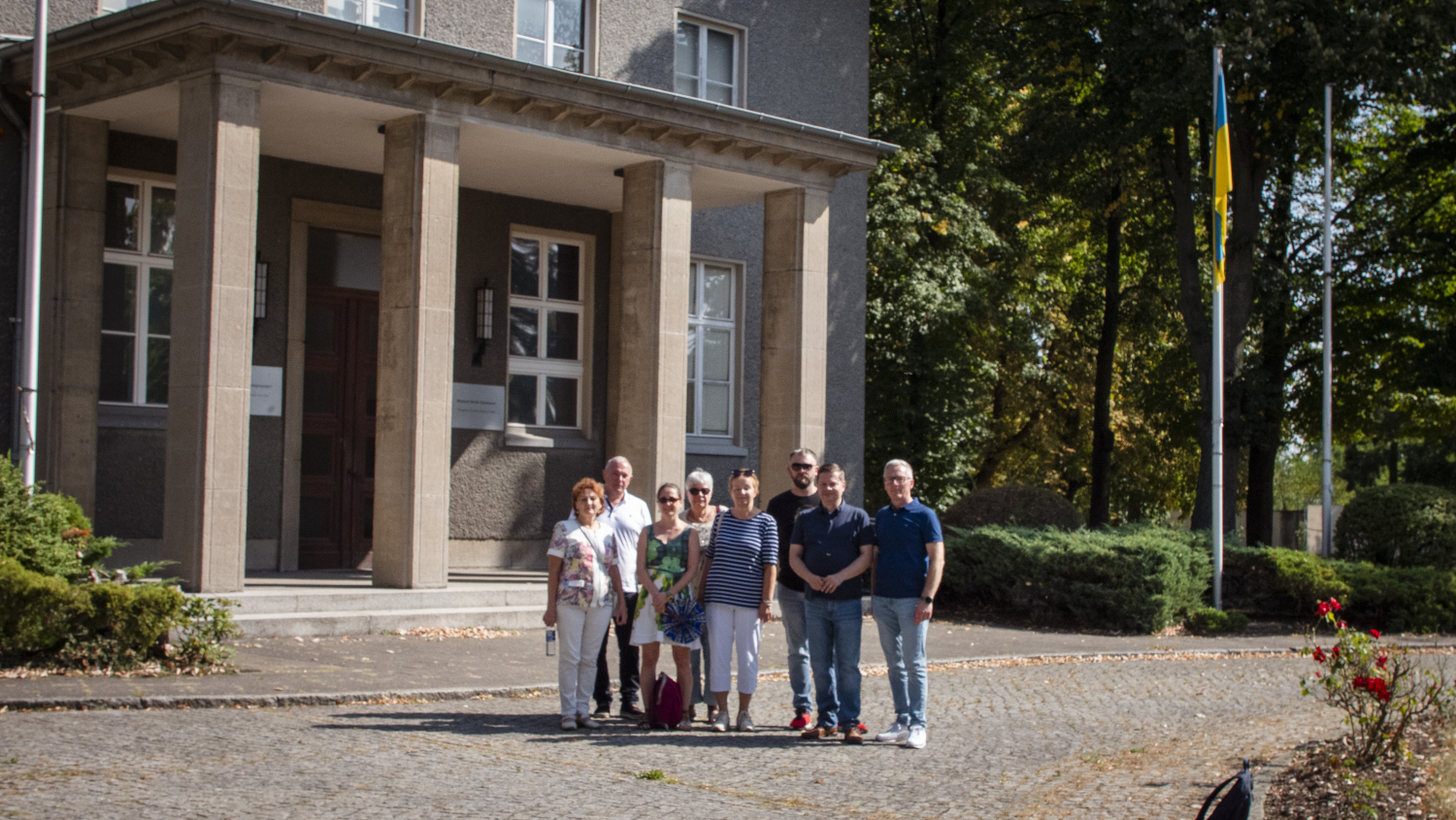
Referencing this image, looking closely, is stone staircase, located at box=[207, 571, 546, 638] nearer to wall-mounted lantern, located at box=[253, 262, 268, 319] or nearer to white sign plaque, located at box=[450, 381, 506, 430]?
wall-mounted lantern, located at box=[253, 262, 268, 319]

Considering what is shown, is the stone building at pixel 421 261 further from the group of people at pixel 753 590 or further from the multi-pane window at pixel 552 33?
the group of people at pixel 753 590

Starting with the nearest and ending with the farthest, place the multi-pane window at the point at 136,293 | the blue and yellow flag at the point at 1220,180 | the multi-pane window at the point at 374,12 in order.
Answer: the multi-pane window at the point at 136,293
the multi-pane window at the point at 374,12
the blue and yellow flag at the point at 1220,180

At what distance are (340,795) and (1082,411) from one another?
3258 centimetres

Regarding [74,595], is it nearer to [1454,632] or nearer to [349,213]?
[349,213]

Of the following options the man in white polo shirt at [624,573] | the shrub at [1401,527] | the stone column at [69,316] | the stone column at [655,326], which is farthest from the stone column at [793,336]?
the man in white polo shirt at [624,573]

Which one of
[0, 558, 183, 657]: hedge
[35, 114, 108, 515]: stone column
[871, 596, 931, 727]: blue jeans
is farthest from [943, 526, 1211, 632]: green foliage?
[0, 558, 183, 657]: hedge

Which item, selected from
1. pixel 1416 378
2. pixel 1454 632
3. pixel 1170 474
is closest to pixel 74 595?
pixel 1454 632

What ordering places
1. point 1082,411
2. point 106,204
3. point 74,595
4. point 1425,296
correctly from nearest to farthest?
point 74,595
point 106,204
point 1425,296
point 1082,411

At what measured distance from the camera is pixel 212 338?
1263 cm

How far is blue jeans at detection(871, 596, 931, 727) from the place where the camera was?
8.65 metres

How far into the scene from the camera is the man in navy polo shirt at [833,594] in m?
8.84

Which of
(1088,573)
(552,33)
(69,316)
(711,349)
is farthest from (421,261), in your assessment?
(1088,573)

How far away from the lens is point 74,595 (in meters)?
9.99

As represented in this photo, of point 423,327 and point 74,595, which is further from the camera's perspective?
point 423,327
